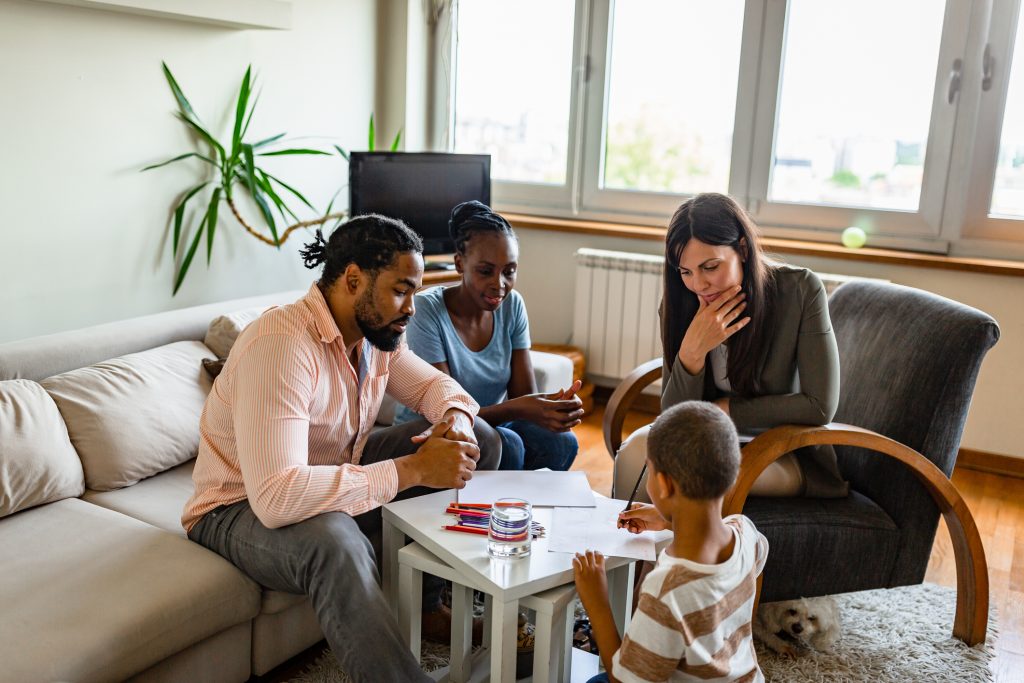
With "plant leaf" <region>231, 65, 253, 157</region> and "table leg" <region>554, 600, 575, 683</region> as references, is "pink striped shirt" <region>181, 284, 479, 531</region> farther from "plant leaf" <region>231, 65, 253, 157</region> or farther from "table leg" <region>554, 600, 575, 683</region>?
"plant leaf" <region>231, 65, 253, 157</region>

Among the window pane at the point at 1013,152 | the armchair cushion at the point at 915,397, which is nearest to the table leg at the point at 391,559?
the armchair cushion at the point at 915,397

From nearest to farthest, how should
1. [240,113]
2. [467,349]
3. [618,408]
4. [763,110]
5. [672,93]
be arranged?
[467,349]
[618,408]
[240,113]
[763,110]
[672,93]

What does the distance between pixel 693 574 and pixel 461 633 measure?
68cm

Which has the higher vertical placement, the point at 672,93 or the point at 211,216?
the point at 672,93

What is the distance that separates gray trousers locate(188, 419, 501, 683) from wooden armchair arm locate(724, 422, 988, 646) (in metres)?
0.75

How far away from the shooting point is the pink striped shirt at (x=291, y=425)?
1713 millimetres

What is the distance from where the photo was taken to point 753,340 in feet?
7.20

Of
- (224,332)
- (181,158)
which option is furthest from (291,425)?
(181,158)

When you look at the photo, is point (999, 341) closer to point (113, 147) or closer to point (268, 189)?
point (268, 189)

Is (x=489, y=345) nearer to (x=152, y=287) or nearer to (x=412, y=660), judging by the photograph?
(x=412, y=660)

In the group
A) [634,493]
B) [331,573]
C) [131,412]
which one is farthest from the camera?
[131,412]

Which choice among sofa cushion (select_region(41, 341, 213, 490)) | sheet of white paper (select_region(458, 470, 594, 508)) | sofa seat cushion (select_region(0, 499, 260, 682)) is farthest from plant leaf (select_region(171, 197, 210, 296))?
sheet of white paper (select_region(458, 470, 594, 508))

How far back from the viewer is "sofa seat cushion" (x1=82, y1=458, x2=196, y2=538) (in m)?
2.07

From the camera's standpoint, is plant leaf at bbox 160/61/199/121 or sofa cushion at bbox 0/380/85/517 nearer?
sofa cushion at bbox 0/380/85/517
